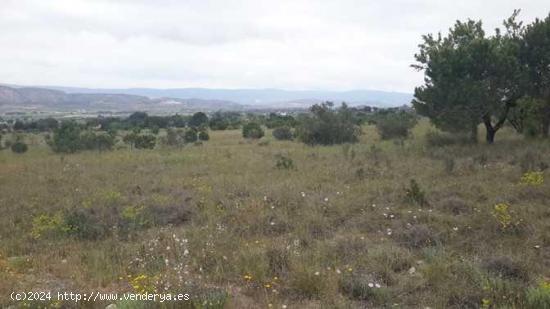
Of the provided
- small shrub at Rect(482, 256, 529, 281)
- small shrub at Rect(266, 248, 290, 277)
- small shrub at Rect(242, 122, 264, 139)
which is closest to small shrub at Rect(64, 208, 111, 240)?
small shrub at Rect(266, 248, 290, 277)

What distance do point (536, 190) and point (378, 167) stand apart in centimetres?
567

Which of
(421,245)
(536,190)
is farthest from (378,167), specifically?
(421,245)

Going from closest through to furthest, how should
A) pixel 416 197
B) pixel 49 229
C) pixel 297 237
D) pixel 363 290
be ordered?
1. pixel 363 290
2. pixel 297 237
3. pixel 49 229
4. pixel 416 197

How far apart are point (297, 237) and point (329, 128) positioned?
→ 68.6ft

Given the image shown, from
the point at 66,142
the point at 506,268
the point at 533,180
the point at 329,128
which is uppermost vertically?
the point at 533,180

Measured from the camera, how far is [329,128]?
93.5 ft

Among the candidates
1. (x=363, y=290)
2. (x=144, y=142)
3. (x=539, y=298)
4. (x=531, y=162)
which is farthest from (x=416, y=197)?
(x=144, y=142)

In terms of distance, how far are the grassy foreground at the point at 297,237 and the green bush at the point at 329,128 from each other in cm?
1289

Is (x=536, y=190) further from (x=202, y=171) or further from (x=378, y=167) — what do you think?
(x=202, y=171)

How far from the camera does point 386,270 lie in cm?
630

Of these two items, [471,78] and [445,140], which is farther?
[445,140]

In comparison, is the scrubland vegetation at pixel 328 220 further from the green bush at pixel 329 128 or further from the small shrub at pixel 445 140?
the green bush at pixel 329 128

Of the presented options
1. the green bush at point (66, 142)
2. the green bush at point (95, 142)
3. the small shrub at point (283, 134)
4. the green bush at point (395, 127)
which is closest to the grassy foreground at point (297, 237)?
the green bush at point (395, 127)

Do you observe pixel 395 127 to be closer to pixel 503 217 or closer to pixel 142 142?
pixel 142 142
